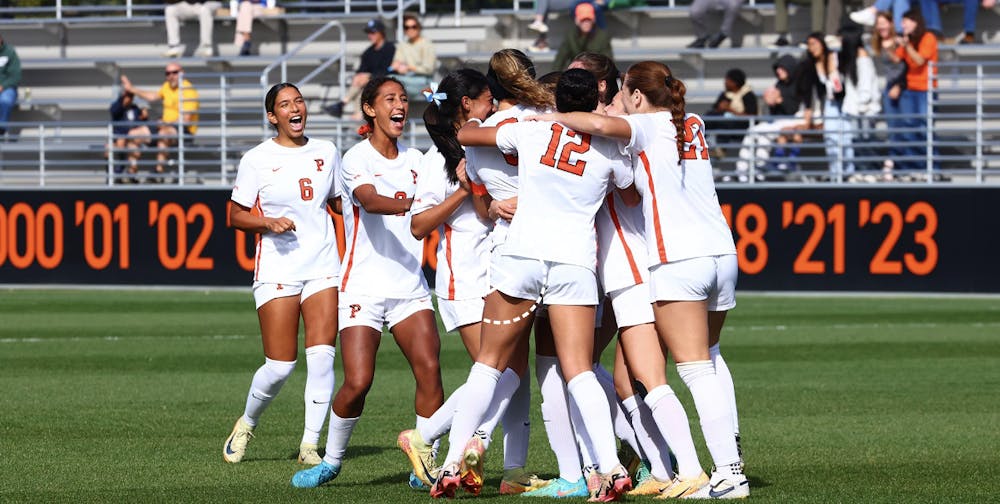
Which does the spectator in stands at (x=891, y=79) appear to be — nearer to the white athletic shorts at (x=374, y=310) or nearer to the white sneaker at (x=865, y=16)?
the white sneaker at (x=865, y=16)

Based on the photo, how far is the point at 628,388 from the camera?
7.40 metres

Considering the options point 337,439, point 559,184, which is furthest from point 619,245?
point 337,439

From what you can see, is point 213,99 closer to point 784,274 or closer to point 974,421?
point 784,274

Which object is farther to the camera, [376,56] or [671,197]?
[376,56]

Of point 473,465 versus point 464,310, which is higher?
point 464,310

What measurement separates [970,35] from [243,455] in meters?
18.2

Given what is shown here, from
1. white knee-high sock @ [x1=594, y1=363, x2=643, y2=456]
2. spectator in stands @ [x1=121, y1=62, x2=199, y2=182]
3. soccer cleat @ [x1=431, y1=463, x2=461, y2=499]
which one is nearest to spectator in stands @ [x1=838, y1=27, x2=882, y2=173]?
spectator in stands @ [x1=121, y1=62, x2=199, y2=182]

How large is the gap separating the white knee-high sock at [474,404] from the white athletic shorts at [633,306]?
0.62m

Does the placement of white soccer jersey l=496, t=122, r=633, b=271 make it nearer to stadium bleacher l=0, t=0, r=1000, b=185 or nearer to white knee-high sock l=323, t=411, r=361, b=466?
white knee-high sock l=323, t=411, r=361, b=466

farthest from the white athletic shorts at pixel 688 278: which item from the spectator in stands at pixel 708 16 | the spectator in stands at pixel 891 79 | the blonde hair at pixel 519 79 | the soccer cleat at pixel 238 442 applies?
the spectator in stands at pixel 708 16

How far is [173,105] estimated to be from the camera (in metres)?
25.8

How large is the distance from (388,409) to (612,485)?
14.2 feet

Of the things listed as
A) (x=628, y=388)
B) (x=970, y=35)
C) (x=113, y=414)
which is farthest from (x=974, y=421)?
(x=970, y=35)

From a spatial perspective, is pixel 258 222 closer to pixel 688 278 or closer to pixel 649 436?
pixel 649 436
